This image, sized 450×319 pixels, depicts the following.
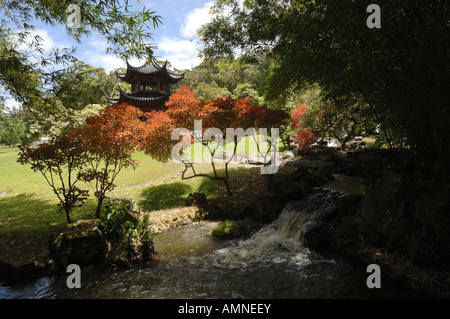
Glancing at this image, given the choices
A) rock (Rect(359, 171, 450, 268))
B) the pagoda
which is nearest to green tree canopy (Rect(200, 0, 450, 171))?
rock (Rect(359, 171, 450, 268))

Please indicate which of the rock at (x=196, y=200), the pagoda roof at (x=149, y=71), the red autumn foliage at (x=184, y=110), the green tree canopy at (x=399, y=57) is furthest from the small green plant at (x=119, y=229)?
the pagoda roof at (x=149, y=71)

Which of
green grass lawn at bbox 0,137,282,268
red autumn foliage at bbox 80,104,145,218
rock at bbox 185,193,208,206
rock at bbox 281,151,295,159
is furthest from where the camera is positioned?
rock at bbox 281,151,295,159

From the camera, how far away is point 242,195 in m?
9.53

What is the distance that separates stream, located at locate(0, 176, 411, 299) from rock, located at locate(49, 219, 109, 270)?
0.23 meters

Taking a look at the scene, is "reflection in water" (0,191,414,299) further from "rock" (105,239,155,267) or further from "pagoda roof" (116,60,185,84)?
"pagoda roof" (116,60,185,84)

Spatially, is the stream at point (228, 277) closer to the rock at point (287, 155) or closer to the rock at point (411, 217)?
the rock at point (411, 217)

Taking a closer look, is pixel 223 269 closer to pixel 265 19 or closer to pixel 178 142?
pixel 178 142

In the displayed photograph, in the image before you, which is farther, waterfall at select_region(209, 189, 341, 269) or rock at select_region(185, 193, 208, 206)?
rock at select_region(185, 193, 208, 206)

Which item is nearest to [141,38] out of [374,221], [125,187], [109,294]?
[109,294]

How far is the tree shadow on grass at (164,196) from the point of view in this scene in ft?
30.3

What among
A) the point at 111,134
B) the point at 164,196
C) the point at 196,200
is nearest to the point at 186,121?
the point at 111,134

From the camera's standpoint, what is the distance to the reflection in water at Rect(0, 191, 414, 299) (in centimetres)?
403

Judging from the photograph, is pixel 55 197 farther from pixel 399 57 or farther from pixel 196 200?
pixel 399 57

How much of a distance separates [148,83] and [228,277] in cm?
2393
